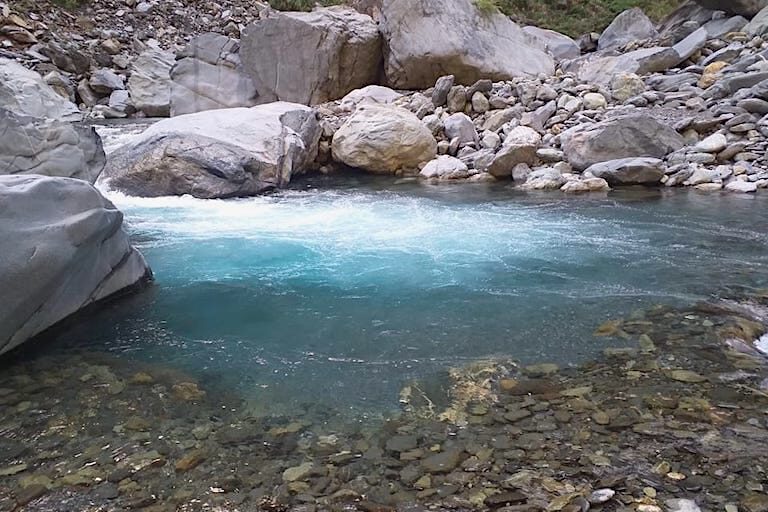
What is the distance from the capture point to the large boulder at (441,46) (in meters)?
12.3

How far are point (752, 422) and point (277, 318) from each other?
262cm

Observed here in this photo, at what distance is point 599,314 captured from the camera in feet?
12.6

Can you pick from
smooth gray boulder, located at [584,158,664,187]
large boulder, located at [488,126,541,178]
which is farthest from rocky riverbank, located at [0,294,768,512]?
large boulder, located at [488,126,541,178]

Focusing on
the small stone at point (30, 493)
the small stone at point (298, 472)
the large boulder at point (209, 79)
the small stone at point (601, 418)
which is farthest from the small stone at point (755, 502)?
the large boulder at point (209, 79)

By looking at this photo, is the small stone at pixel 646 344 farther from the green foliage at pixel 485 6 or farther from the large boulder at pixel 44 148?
the green foliage at pixel 485 6

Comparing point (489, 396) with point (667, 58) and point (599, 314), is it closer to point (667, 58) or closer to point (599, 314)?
point (599, 314)

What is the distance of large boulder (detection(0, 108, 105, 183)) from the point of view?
5.88 meters

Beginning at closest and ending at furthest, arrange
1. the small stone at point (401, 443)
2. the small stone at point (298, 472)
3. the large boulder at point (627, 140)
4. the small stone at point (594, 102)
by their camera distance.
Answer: the small stone at point (298, 472) → the small stone at point (401, 443) → the large boulder at point (627, 140) → the small stone at point (594, 102)

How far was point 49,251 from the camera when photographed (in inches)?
137

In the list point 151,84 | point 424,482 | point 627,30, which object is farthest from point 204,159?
point 627,30

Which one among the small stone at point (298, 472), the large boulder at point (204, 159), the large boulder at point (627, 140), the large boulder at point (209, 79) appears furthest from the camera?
the large boulder at point (209, 79)

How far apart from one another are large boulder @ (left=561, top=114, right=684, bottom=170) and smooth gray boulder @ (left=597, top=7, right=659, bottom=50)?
26.6ft

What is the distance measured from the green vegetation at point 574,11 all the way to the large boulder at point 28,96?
14159mm

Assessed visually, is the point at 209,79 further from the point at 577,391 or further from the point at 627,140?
the point at 577,391
